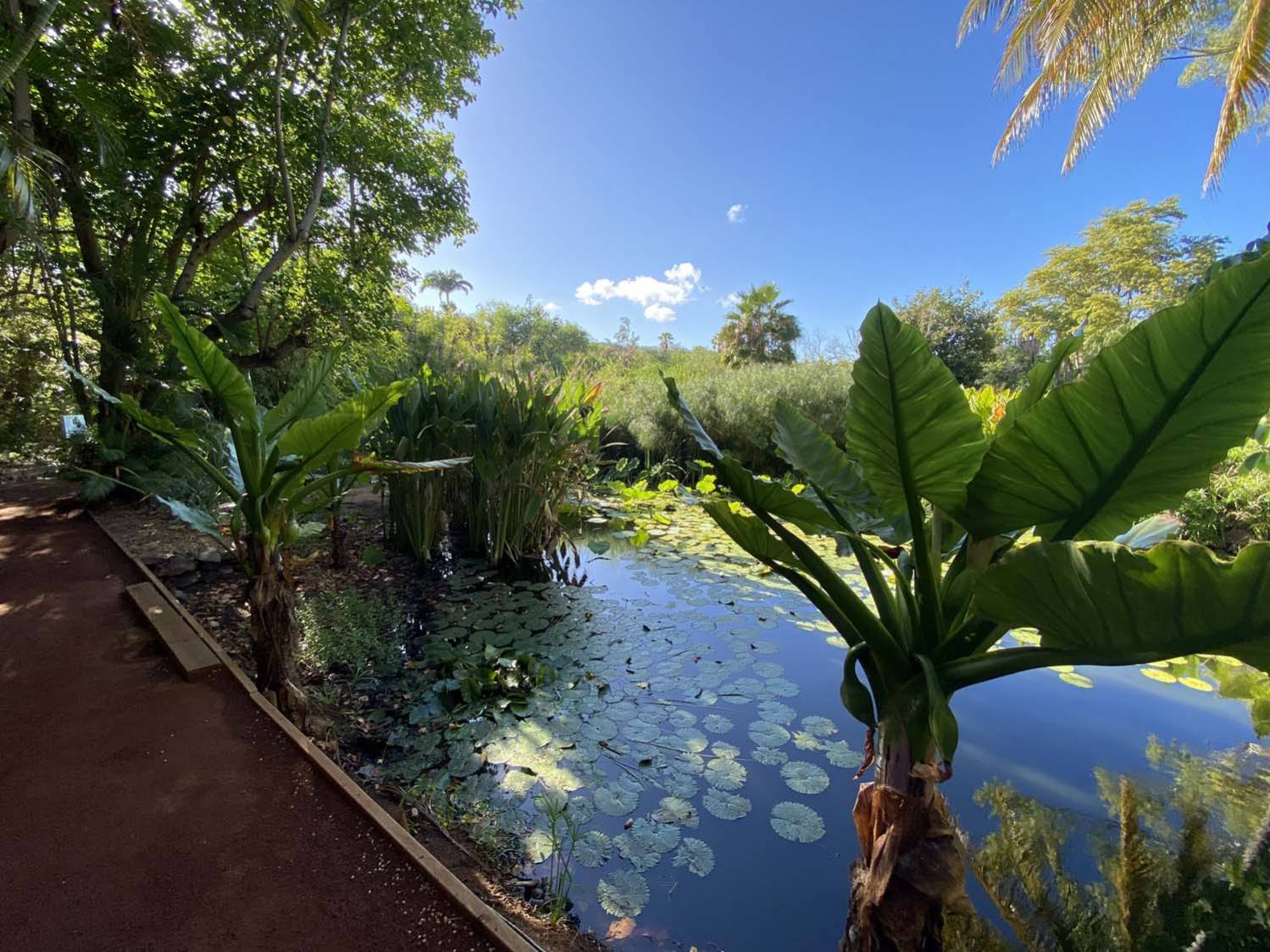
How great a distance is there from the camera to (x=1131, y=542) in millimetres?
1083

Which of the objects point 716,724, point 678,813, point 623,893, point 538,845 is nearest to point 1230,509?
point 716,724

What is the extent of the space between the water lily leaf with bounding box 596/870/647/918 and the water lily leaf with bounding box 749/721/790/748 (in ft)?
2.71

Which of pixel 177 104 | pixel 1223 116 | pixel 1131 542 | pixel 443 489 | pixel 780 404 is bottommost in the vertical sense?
pixel 443 489

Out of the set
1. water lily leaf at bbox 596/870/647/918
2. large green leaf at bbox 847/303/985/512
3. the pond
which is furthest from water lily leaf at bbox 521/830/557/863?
large green leaf at bbox 847/303/985/512

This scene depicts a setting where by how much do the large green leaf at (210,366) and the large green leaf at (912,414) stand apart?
2005 mm

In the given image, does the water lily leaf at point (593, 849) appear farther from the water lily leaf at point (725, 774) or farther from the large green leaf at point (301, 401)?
the large green leaf at point (301, 401)

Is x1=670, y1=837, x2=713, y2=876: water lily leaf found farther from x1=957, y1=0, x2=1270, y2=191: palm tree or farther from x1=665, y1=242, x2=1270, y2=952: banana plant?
x1=957, y1=0, x2=1270, y2=191: palm tree

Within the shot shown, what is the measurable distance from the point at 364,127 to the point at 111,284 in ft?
12.6

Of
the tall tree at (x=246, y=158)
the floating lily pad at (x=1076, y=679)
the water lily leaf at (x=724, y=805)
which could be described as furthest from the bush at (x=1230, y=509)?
the tall tree at (x=246, y=158)

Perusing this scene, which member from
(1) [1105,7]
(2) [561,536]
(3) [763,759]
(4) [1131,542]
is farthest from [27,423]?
(1) [1105,7]

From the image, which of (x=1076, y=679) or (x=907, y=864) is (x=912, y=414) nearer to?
(x=907, y=864)

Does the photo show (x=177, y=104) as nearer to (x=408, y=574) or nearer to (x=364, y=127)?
(x=364, y=127)

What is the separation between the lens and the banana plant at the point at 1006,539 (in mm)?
612

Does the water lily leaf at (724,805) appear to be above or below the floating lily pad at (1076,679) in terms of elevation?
below
